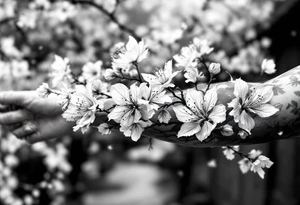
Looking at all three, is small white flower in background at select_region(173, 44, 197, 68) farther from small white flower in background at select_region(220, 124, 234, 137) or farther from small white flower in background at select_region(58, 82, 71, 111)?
small white flower in background at select_region(58, 82, 71, 111)

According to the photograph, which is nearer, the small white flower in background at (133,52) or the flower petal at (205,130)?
the flower petal at (205,130)

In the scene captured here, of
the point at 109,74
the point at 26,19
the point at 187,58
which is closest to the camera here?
the point at 109,74

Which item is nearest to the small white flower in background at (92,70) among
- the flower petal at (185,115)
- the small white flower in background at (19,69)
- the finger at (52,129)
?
the finger at (52,129)

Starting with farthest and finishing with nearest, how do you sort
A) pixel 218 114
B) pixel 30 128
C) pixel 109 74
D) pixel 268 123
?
pixel 30 128 → pixel 109 74 → pixel 268 123 → pixel 218 114

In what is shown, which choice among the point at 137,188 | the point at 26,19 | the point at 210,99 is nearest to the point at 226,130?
the point at 210,99

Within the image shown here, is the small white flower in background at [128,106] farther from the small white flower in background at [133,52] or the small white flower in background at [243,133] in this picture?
the small white flower in background at [243,133]

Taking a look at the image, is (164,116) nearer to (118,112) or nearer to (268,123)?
(118,112)

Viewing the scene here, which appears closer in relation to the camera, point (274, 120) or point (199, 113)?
point (199, 113)
